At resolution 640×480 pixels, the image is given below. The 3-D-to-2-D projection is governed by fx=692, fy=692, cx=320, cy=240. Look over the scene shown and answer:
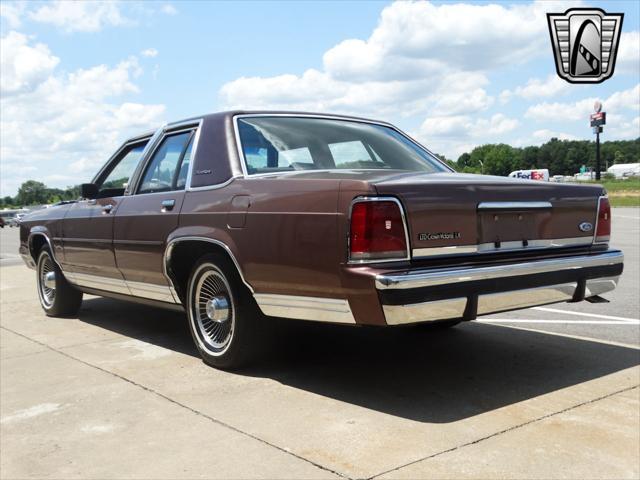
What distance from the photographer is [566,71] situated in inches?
735

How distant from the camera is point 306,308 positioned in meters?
3.71

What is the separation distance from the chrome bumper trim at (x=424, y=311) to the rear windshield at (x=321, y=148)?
1322 mm

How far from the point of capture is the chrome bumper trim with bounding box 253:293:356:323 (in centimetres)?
352

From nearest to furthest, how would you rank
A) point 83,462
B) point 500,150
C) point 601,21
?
point 83,462
point 601,21
point 500,150

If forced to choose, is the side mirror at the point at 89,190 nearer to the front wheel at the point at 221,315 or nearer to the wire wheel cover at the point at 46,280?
the wire wheel cover at the point at 46,280

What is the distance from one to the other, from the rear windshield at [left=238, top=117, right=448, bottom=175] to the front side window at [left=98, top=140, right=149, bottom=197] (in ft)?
4.94

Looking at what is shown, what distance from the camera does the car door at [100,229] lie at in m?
5.61

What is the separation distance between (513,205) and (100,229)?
345 centimetres

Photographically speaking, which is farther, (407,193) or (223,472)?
(407,193)

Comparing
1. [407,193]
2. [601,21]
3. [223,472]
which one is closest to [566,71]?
[601,21]

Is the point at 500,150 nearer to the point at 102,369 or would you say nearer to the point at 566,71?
the point at 566,71

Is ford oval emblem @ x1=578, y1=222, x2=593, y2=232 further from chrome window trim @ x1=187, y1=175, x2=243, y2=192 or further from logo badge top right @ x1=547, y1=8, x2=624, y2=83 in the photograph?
logo badge top right @ x1=547, y1=8, x2=624, y2=83

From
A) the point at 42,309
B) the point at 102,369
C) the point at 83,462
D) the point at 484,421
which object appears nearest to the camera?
the point at 83,462

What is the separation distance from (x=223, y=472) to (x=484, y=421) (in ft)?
4.35
